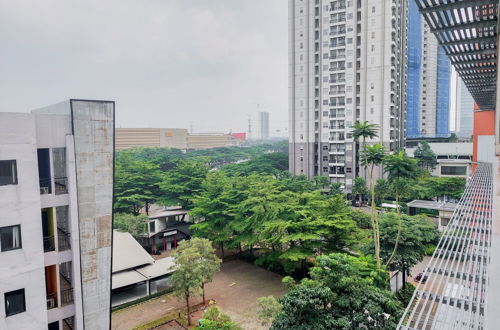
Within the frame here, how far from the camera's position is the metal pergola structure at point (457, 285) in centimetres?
518

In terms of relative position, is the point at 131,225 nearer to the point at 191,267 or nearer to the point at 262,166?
the point at 191,267

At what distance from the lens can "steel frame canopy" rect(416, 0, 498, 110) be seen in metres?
8.12

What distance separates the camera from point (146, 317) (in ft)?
53.7

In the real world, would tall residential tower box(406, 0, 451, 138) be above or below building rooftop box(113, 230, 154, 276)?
above

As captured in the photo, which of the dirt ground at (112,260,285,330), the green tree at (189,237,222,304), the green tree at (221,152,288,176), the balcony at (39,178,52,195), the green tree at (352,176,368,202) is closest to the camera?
the balcony at (39,178,52,195)

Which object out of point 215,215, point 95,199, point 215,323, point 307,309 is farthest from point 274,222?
point 95,199

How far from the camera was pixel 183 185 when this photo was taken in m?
30.2

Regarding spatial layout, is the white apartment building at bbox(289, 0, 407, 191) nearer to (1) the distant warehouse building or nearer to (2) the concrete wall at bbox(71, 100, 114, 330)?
(2) the concrete wall at bbox(71, 100, 114, 330)

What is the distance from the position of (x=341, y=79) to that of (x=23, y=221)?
44.0 metres

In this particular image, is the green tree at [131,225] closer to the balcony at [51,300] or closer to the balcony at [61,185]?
the balcony at [61,185]

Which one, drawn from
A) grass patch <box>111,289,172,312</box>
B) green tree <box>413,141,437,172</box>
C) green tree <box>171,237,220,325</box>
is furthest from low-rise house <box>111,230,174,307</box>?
green tree <box>413,141,437,172</box>

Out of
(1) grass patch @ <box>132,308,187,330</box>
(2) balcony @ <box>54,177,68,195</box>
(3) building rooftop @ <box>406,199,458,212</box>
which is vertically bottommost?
(1) grass patch @ <box>132,308,187,330</box>

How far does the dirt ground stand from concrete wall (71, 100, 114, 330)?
22.9 feet

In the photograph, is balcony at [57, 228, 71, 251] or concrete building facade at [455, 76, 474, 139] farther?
concrete building facade at [455, 76, 474, 139]
